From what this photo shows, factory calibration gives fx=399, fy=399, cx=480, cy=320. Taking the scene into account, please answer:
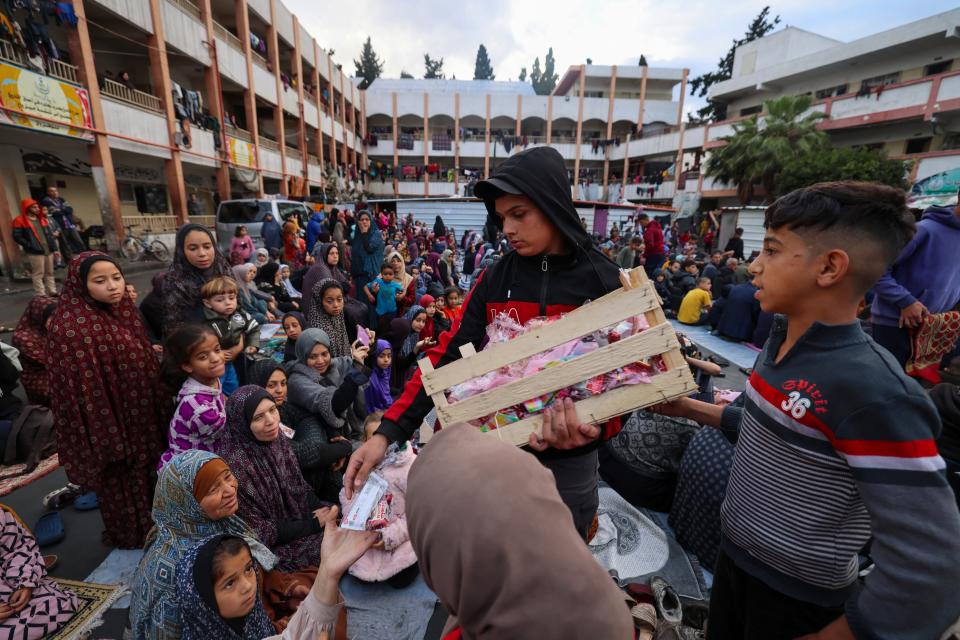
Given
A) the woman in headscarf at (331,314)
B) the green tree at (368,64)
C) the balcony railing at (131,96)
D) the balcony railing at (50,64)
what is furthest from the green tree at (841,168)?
the green tree at (368,64)

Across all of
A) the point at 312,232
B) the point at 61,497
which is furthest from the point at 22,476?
the point at 312,232

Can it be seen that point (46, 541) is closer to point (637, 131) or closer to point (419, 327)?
point (419, 327)

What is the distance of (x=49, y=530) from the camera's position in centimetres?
290

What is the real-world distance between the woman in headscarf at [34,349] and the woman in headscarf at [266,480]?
3.03m

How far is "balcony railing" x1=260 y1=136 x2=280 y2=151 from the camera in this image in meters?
20.2

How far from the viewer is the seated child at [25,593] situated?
6.64 feet

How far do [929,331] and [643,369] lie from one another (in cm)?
369

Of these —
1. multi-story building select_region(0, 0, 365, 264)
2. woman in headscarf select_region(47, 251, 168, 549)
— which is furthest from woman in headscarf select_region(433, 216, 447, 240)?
woman in headscarf select_region(47, 251, 168, 549)

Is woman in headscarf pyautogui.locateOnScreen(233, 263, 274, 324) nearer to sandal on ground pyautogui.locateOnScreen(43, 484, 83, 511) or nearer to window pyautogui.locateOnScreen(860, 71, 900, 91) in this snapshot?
sandal on ground pyautogui.locateOnScreen(43, 484, 83, 511)

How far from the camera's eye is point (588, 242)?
1663 millimetres

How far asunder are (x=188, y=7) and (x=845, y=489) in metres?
21.6

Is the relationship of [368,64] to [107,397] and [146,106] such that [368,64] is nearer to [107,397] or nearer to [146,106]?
[146,106]

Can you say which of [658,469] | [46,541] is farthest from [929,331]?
[46,541]

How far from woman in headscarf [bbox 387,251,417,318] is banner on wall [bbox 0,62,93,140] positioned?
9835 mm
